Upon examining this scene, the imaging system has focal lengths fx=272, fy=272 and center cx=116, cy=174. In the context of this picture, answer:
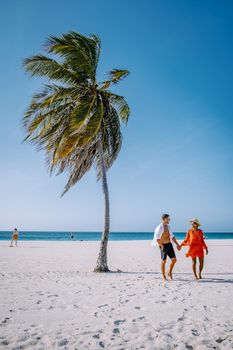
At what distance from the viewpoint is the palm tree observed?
947cm

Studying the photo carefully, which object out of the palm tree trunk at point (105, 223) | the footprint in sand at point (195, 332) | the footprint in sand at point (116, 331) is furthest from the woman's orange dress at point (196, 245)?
the footprint in sand at point (116, 331)

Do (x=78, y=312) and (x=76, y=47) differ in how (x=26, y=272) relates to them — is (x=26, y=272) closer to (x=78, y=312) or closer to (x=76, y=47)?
(x=78, y=312)

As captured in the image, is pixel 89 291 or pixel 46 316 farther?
pixel 89 291

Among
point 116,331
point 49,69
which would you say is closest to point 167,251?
point 116,331

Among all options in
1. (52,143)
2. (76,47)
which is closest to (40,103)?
(52,143)

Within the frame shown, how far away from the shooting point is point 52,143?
10.4 meters

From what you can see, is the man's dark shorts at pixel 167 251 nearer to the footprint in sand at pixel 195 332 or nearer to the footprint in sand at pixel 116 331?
the footprint in sand at pixel 195 332

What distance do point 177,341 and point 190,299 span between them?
219cm

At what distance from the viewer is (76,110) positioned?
930 centimetres

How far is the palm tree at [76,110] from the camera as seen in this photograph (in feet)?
31.1

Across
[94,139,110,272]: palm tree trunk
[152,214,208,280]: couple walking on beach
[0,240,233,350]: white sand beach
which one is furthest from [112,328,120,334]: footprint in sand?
[94,139,110,272]: palm tree trunk

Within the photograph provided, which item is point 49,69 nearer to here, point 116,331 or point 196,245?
point 196,245

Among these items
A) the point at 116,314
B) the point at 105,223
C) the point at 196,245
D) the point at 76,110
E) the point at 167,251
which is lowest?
the point at 116,314

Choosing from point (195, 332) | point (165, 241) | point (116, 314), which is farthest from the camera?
point (165, 241)
